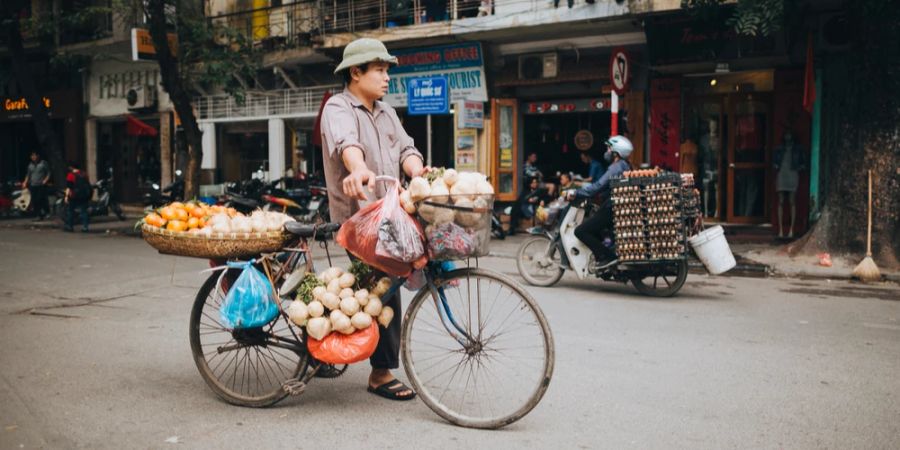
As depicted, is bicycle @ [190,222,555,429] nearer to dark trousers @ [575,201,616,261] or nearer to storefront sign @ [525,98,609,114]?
dark trousers @ [575,201,616,261]

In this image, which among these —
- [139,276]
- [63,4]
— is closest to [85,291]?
[139,276]

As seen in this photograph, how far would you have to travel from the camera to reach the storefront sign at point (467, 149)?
1727 cm

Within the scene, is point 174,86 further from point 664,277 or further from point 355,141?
point 355,141

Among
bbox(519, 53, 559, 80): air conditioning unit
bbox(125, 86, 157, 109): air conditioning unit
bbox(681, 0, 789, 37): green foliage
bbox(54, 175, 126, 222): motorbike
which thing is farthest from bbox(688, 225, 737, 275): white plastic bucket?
bbox(125, 86, 157, 109): air conditioning unit

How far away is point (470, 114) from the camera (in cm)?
1645

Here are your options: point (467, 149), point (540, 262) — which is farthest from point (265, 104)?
point (540, 262)

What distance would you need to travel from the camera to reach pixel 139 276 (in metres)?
9.82

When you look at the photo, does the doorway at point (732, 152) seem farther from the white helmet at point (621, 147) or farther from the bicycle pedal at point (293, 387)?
the bicycle pedal at point (293, 387)

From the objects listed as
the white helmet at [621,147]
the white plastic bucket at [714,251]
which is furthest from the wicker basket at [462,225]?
the white helmet at [621,147]

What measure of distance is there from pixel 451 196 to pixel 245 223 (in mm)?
1209

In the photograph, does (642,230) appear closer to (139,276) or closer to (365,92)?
(365,92)

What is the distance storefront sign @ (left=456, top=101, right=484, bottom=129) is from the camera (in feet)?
53.1

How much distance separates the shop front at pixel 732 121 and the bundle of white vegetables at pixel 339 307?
1125 centimetres

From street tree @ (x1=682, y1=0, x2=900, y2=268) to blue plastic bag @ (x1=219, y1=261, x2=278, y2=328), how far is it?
324 inches
